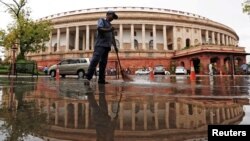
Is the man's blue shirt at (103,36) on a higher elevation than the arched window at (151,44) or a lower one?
lower

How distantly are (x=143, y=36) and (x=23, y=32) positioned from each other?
2871 cm

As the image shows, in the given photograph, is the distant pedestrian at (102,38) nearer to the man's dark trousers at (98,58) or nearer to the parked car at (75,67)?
the man's dark trousers at (98,58)

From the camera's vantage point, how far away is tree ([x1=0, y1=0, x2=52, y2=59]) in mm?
32812

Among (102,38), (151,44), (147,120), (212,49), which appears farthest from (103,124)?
(151,44)

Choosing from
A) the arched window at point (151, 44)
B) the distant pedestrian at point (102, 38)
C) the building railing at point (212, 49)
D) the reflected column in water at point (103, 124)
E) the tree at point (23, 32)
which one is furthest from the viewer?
the arched window at point (151, 44)

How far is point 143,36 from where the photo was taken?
183 ft

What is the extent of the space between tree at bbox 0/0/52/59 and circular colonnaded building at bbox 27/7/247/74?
682 inches

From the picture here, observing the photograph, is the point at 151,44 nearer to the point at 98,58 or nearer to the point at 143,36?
the point at 143,36

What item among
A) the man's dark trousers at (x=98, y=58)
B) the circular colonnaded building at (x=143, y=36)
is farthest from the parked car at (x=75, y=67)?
the circular colonnaded building at (x=143, y=36)

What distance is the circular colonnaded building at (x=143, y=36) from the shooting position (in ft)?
168

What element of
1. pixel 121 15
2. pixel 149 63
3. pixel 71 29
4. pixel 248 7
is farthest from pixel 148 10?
pixel 248 7

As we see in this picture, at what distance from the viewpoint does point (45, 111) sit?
3125 millimetres

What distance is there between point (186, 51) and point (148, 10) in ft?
46.5

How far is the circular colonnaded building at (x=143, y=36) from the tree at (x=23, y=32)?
17.3 meters
